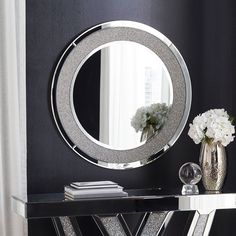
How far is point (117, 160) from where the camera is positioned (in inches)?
168

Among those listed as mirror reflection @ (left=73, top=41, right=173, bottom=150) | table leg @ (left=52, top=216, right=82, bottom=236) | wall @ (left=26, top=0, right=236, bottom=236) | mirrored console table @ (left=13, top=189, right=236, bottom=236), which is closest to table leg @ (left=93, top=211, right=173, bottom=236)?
mirrored console table @ (left=13, top=189, right=236, bottom=236)

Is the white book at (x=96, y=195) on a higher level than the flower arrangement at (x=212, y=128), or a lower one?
lower

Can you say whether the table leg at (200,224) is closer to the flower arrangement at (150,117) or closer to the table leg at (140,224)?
the table leg at (140,224)

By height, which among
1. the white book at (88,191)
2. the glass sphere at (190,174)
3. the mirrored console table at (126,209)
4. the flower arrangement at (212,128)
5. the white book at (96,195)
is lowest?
the mirrored console table at (126,209)

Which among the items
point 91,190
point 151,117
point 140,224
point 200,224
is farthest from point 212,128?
point 91,190

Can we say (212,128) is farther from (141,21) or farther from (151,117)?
(141,21)

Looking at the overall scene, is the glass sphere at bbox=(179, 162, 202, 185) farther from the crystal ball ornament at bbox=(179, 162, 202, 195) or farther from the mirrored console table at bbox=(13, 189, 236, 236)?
the mirrored console table at bbox=(13, 189, 236, 236)

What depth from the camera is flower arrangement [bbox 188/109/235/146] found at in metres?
4.10

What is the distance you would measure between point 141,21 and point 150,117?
0.59 metres

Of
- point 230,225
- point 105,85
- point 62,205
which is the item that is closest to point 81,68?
point 105,85

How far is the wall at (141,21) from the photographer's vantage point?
410 centimetres

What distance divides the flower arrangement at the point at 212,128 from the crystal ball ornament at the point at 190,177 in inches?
6.8

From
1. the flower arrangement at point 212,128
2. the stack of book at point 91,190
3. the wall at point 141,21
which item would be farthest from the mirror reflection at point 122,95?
the stack of book at point 91,190

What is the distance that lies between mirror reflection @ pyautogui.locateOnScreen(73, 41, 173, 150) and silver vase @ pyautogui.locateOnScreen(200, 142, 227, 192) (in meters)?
0.38
